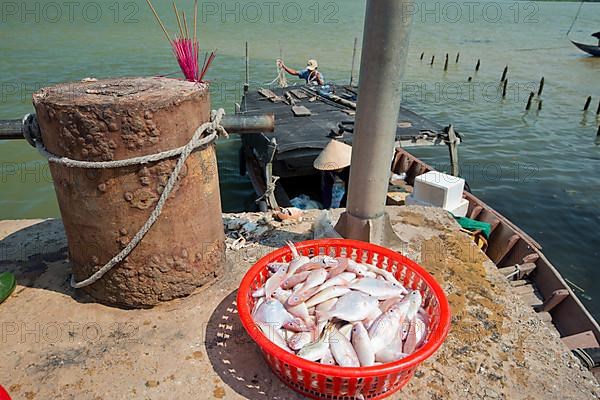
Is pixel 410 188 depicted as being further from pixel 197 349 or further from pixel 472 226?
pixel 197 349

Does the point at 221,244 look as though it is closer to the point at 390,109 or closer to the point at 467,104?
the point at 390,109

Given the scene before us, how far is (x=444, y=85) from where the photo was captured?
24.1m

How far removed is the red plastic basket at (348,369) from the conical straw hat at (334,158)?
393cm

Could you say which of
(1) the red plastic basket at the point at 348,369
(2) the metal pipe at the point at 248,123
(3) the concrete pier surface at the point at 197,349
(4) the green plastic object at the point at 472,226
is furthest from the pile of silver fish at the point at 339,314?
(4) the green plastic object at the point at 472,226

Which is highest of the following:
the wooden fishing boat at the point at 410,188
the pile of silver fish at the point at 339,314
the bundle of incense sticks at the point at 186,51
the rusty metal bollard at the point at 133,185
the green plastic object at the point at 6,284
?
the bundle of incense sticks at the point at 186,51

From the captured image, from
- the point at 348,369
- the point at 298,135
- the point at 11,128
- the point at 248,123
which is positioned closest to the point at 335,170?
the point at 298,135

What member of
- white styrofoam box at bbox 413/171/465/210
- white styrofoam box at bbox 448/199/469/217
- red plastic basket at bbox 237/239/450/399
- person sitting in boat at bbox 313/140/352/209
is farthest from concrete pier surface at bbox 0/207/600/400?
person sitting in boat at bbox 313/140/352/209

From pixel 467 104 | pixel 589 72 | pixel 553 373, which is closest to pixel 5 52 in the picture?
pixel 467 104

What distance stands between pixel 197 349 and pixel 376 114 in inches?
90.3

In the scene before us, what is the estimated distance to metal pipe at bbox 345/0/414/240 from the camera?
10.0ft

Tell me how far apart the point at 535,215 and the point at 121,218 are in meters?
11.2

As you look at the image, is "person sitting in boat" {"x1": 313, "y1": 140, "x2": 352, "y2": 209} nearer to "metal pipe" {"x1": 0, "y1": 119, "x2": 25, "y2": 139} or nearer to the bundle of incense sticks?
the bundle of incense sticks

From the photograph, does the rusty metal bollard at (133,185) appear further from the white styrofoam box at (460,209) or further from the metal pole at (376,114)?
the white styrofoam box at (460,209)

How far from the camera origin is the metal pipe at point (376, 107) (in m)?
3.06
